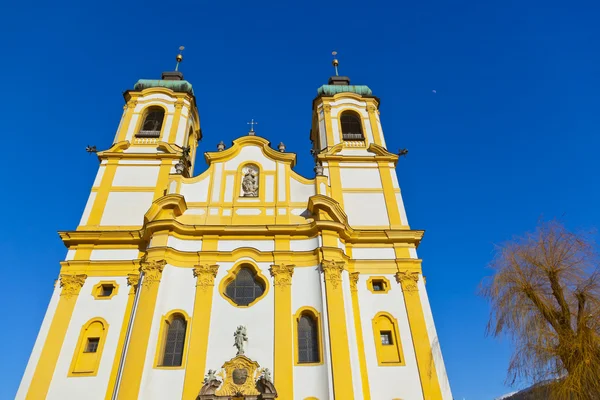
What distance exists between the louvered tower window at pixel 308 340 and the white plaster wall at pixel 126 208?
26.1ft

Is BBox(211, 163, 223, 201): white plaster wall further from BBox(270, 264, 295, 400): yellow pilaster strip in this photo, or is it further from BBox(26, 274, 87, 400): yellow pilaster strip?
BBox(26, 274, 87, 400): yellow pilaster strip

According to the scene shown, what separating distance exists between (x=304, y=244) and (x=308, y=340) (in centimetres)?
370

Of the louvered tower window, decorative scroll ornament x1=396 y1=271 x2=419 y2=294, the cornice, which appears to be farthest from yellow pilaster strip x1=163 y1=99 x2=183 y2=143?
decorative scroll ornament x1=396 y1=271 x2=419 y2=294

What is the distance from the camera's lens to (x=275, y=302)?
15.3 m

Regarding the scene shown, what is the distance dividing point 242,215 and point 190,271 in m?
3.15

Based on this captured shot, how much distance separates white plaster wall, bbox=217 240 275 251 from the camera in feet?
55.0

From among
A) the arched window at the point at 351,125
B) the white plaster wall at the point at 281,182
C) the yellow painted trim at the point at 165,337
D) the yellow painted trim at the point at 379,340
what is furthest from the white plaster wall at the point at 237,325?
the arched window at the point at 351,125

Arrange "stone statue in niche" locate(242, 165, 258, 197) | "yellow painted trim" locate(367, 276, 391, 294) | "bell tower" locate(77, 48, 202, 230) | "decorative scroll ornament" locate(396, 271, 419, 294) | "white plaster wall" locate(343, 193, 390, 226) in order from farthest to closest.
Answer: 1. "stone statue in niche" locate(242, 165, 258, 197)
2. "white plaster wall" locate(343, 193, 390, 226)
3. "bell tower" locate(77, 48, 202, 230)
4. "yellow painted trim" locate(367, 276, 391, 294)
5. "decorative scroll ornament" locate(396, 271, 419, 294)

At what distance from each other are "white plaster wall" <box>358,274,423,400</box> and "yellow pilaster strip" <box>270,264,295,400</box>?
2.68 m

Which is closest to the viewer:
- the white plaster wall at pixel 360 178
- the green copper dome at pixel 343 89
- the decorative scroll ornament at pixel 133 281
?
the decorative scroll ornament at pixel 133 281

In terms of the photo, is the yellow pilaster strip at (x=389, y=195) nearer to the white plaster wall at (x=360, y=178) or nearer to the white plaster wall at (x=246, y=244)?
the white plaster wall at (x=360, y=178)

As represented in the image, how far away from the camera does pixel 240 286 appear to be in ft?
52.7

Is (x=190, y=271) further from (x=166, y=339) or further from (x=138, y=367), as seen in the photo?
(x=138, y=367)

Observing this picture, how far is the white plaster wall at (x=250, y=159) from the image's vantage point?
Result: 64.5 feet
